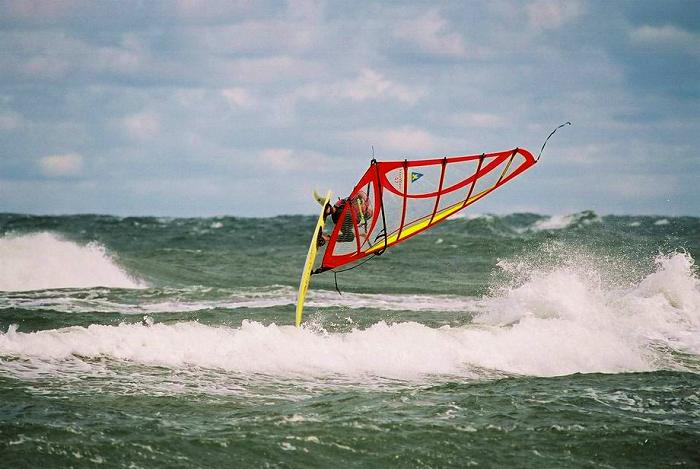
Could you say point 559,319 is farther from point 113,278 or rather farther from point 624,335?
point 113,278

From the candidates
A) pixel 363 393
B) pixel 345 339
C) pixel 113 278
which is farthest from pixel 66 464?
pixel 113 278

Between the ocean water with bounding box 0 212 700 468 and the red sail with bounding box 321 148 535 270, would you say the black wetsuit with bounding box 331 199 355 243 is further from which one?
the ocean water with bounding box 0 212 700 468

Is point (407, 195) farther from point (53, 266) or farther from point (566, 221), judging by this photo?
point (566, 221)

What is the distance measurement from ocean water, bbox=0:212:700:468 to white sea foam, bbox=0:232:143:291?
2.5 inches

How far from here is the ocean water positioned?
243 inches

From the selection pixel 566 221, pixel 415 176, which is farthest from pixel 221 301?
pixel 566 221

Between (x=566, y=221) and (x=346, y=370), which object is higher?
(x=566, y=221)

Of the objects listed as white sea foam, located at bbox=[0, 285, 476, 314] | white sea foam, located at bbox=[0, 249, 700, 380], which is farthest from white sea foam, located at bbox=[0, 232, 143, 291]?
white sea foam, located at bbox=[0, 249, 700, 380]

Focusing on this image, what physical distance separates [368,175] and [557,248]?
58.0 ft

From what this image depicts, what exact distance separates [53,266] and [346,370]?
10.1 meters

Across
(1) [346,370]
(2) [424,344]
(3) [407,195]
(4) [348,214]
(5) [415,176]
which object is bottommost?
(1) [346,370]

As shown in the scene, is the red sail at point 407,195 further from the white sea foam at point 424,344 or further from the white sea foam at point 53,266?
the white sea foam at point 53,266

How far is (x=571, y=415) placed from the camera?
23.1ft

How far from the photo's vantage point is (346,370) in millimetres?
8984
